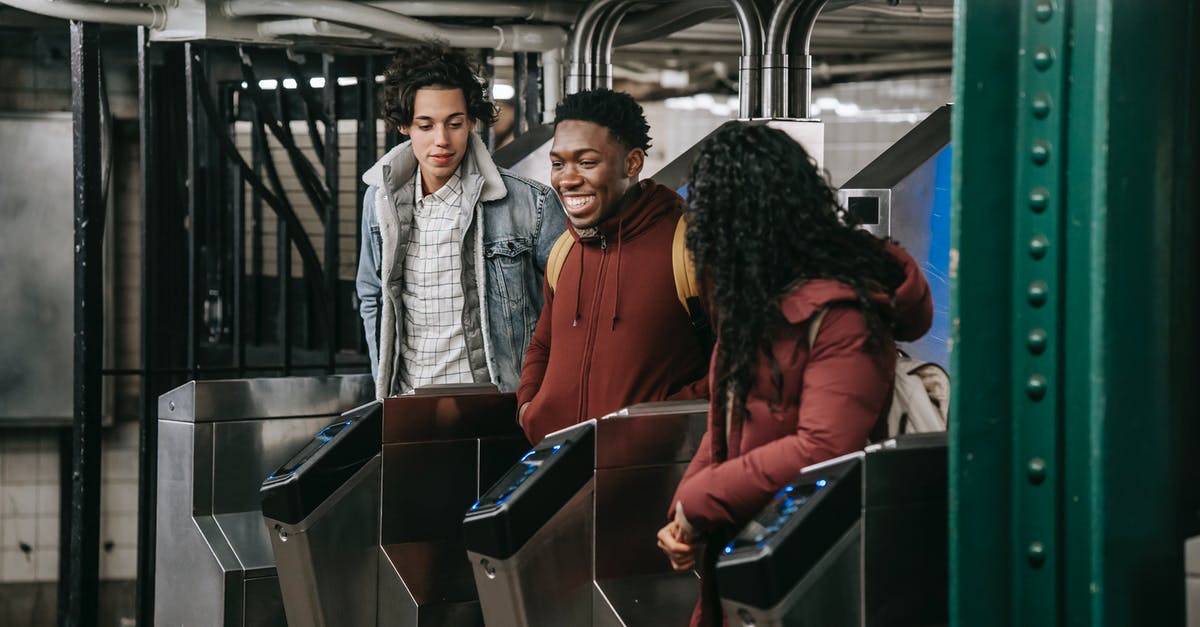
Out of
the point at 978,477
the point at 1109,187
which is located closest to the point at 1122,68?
the point at 1109,187

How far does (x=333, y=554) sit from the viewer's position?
3166 mm

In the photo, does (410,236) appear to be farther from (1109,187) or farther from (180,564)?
(1109,187)

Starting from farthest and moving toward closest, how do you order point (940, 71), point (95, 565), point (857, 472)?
point (940, 71)
point (95, 565)
point (857, 472)

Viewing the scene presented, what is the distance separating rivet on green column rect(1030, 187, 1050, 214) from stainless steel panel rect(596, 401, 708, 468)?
1.14 meters

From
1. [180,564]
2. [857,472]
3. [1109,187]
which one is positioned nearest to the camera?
[1109,187]

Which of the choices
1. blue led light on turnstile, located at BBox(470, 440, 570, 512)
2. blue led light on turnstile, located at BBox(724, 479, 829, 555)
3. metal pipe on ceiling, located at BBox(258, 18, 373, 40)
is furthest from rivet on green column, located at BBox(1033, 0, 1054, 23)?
metal pipe on ceiling, located at BBox(258, 18, 373, 40)

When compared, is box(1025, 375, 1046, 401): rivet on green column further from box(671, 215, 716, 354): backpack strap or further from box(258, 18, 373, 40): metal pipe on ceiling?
box(258, 18, 373, 40): metal pipe on ceiling

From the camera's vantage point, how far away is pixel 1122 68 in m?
1.41

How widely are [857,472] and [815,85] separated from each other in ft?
19.5

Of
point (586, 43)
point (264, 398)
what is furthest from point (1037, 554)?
point (586, 43)

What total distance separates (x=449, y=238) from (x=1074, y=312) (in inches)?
77.5

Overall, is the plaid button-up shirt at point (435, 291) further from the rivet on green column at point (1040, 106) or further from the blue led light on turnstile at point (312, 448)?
the rivet on green column at point (1040, 106)

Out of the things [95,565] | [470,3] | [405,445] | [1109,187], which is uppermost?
[470,3]

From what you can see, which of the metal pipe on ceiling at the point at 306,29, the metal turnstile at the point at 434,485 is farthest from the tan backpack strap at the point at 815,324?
the metal pipe on ceiling at the point at 306,29
